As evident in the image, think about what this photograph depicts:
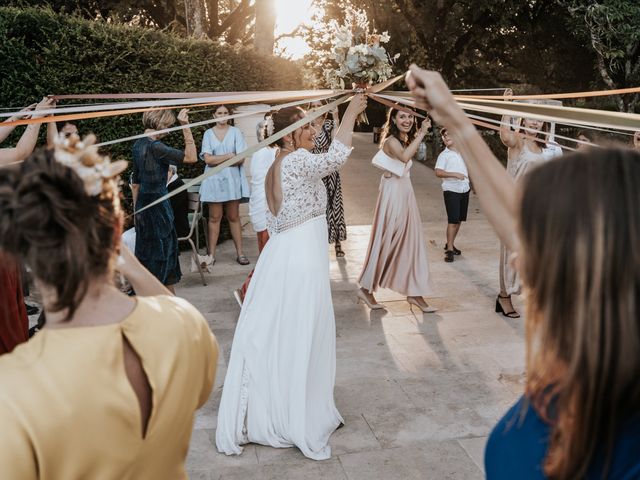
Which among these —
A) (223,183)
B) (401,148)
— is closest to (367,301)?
(401,148)

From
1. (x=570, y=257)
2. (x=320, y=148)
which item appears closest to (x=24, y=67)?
(x=320, y=148)

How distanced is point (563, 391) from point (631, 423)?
13 cm

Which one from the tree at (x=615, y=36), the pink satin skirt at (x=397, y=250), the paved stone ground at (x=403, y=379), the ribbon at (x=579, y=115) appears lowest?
the paved stone ground at (x=403, y=379)

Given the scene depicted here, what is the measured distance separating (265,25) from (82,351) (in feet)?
41.4

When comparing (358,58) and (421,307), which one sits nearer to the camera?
(358,58)

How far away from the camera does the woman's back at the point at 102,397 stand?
1349 millimetres

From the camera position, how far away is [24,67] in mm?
7613

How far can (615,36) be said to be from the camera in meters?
15.8

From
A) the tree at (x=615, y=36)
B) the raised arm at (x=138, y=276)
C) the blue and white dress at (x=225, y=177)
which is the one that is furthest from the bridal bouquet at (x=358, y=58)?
the tree at (x=615, y=36)

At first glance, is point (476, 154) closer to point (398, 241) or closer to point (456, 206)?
point (398, 241)

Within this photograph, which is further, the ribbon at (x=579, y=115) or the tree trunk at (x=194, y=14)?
the tree trunk at (x=194, y=14)

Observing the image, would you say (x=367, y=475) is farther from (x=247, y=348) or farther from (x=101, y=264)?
(x=101, y=264)

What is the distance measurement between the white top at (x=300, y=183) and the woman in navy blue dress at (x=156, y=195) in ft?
6.32

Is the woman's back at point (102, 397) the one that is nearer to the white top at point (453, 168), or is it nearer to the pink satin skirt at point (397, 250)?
the pink satin skirt at point (397, 250)
